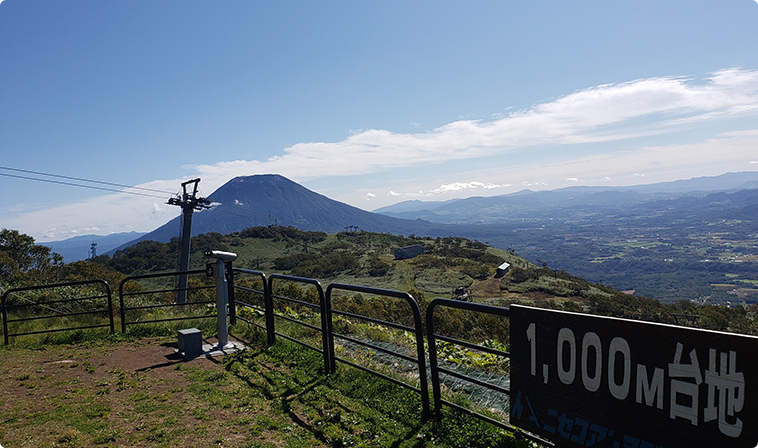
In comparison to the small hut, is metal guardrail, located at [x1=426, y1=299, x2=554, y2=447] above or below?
above

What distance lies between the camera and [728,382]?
231 cm

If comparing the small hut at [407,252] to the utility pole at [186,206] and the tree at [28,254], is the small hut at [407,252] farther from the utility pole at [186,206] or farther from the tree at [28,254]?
the tree at [28,254]

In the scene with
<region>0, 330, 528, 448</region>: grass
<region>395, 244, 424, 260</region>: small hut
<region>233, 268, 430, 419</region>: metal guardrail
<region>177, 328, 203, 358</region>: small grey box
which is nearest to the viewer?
<region>0, 330, 528, 448</region>: grass

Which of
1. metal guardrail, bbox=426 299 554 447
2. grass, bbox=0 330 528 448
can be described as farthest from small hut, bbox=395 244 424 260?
metal guardrail, bbox=426 299 554 447

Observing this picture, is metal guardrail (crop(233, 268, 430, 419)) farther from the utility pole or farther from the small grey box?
the utility pole

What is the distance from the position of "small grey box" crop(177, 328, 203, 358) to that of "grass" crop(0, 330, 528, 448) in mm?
241

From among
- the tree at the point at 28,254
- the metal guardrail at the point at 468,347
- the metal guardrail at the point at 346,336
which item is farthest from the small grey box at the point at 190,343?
the tree at the point at 28,254

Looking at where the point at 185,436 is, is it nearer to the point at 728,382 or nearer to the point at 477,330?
the point at 728,382

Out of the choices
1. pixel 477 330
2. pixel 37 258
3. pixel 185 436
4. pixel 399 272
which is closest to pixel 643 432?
pixel 185 436

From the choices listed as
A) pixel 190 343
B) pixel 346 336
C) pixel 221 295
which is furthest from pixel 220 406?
pixel 221 295

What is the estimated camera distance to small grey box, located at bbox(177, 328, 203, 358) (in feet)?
22.4

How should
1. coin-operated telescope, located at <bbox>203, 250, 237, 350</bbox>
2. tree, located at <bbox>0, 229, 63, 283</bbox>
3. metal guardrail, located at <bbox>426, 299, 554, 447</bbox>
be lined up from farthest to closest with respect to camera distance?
1. tree, located at <bbox>0, 229, 63, 283</bbox>
2. coin-operated telescope, located at <bbox>203, 250, 237, 350</bbox>
3. metal guardrail, located at <bbox>426, 299, 554, 447</bbox>

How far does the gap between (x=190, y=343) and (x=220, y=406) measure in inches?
94.7

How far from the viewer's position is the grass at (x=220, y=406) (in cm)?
395
